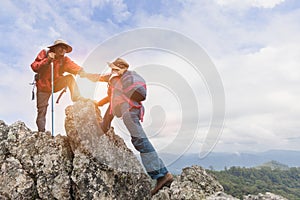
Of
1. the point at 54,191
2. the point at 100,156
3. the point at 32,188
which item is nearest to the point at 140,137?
the point at 100,156

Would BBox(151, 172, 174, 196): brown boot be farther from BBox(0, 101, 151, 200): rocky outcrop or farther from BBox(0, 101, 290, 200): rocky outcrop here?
BBox(0, 101, 151, 200): rocky outcrop

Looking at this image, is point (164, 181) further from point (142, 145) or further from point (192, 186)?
point (142, 145)

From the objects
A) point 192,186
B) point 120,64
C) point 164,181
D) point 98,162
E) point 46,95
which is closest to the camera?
point 192,186

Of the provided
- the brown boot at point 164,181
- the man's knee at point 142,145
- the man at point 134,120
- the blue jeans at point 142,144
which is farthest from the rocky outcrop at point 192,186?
the man's knee at point 142,145

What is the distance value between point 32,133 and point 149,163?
5.40 m

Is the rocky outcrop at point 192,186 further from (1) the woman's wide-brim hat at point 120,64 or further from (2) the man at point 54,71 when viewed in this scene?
(2) the man at point 54,71

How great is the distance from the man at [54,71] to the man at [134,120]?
7.58ft

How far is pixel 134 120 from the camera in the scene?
33.8ft

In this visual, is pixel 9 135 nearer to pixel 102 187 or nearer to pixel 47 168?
pixel 47 168

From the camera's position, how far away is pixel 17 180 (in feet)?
34.1

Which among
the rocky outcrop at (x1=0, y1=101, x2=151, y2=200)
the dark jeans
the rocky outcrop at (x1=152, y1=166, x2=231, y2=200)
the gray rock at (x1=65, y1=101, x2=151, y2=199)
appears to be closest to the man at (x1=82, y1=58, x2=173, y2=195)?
the rocky outcrop at (x1=152, y1=166, x2=231, y2=200)

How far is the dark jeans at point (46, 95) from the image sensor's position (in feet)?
40.3

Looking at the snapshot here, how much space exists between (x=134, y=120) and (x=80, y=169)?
263 cm

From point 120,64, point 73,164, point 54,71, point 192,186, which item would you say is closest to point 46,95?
point 54,71
